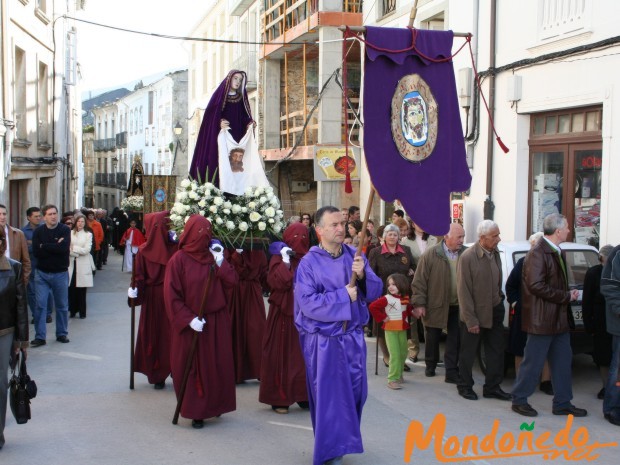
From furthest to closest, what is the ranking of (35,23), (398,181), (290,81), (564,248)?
1. (290,81)
2. (35,23)
3. (564,248)
4. (398,181)

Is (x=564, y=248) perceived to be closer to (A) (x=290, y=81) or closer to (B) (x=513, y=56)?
(B) (x=513, y=56)

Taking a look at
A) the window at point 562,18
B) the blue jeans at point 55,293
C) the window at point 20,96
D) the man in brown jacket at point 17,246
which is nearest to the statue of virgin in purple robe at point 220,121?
the man in brown jacket at point 17,246

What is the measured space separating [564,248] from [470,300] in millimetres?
1756

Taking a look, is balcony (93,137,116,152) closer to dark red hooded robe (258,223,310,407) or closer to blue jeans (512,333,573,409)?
dark red hooded robe (258,223,310,407)

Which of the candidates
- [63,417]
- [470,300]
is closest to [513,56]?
[470,300]

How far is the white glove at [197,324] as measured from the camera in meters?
6.93

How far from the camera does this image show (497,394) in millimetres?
8344

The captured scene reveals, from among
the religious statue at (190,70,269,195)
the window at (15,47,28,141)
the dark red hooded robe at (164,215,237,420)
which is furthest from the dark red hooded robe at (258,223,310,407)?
the window at (15,47,28,141)

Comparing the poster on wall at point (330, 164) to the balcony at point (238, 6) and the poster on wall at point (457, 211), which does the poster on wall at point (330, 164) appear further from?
the balcony at point (238, 6)

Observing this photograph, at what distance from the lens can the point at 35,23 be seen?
18.9 meters

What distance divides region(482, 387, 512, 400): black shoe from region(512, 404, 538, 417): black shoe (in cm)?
54

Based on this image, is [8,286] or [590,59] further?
[590,59]

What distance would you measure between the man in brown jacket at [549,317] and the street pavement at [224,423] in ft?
0.89

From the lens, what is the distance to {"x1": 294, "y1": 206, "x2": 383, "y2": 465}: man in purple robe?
570 cm
